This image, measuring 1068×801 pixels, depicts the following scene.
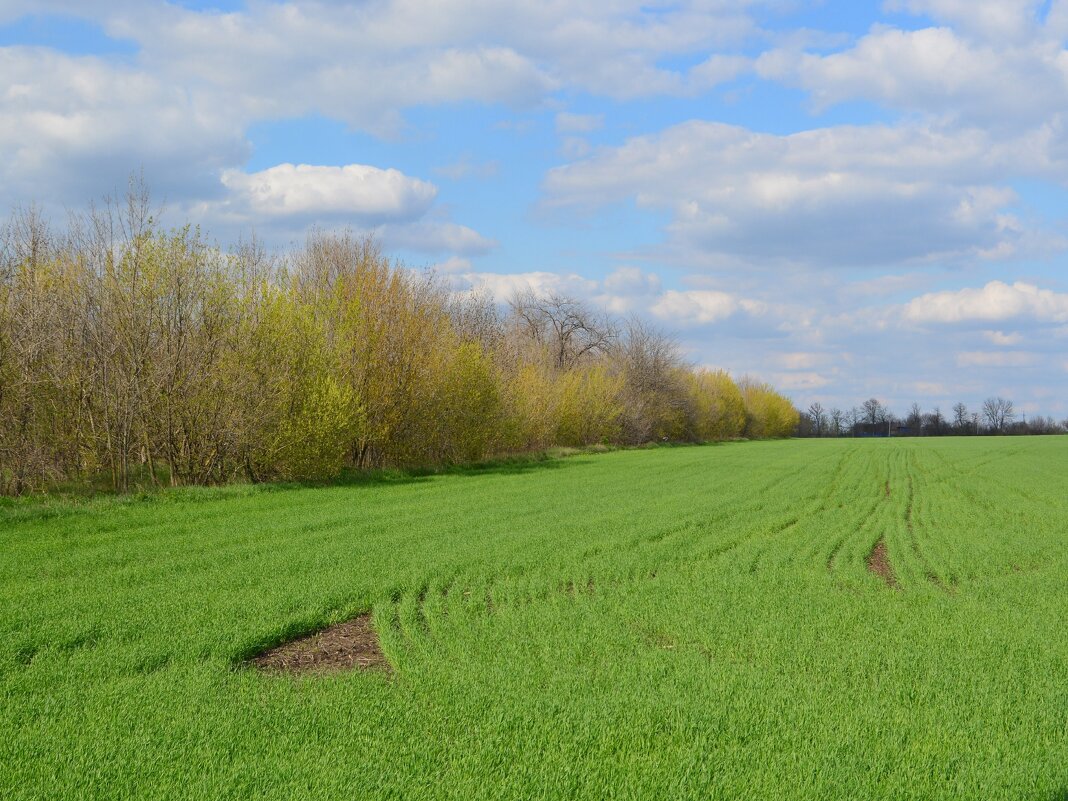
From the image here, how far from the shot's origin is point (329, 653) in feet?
22.6

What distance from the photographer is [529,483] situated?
925 inches

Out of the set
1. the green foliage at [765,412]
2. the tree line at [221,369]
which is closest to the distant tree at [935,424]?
the green foliage at [765,412]

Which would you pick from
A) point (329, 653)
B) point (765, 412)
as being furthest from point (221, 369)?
point (765, 412)

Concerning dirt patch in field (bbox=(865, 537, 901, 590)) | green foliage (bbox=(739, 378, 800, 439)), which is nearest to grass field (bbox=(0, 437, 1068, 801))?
dirt patch in field (bbox=(865, 537, 901, 590))

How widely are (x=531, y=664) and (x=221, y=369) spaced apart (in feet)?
51.5

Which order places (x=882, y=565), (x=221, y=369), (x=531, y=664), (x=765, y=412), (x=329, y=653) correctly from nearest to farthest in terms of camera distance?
(x=531, y=664) < (x=329, y=653) < (x=882, y=565) < (x=221, y=369) < (x=765, y=412)

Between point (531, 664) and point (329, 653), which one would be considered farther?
point (329, 653)

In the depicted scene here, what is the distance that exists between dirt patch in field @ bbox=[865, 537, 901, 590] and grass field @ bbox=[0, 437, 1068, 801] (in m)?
0.16

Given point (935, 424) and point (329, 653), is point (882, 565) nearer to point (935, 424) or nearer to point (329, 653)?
point (329, 653)

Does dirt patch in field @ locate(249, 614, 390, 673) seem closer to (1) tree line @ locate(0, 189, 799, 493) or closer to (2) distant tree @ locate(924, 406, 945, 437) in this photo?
(1) tree line @ locate(0, 189, 799, 493)

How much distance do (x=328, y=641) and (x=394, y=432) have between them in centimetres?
2030

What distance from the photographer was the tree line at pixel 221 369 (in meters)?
16.6

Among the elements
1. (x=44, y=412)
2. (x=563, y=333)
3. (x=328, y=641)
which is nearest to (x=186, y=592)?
(x=328, y=641)

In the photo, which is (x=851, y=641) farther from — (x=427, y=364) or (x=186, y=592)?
(x=427, y=364)
